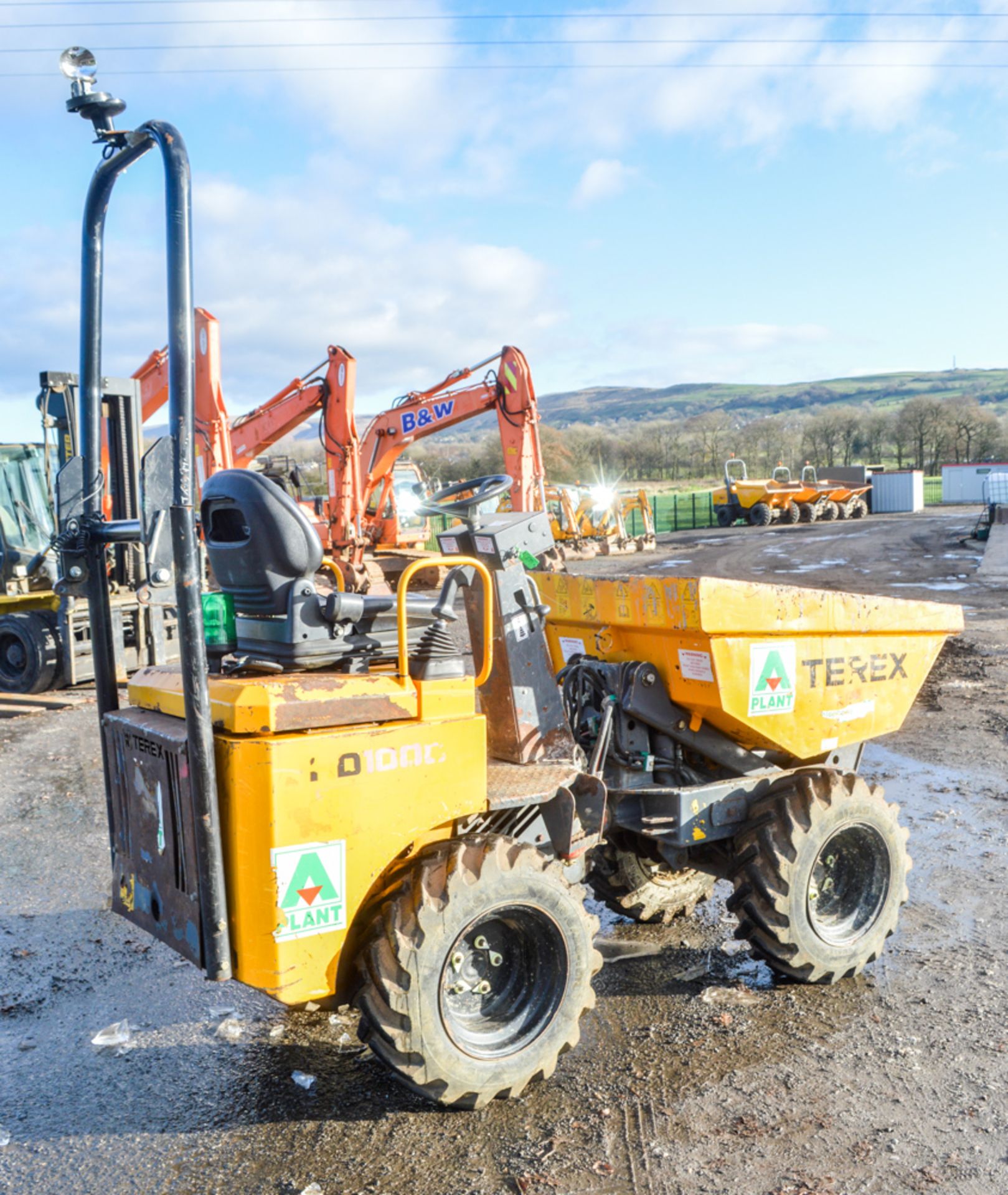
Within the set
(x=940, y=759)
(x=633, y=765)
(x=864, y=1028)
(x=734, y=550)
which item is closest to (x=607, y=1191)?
(x=864, y=1028)

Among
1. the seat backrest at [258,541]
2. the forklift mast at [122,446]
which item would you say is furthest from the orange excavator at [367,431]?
the seat backrest at [258,541]

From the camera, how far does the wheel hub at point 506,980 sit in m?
3.29

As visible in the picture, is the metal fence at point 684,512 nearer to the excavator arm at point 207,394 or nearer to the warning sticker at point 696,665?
the excavator arm at point 207,394

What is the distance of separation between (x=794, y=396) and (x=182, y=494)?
179m

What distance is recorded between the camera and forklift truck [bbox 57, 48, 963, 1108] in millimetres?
2855

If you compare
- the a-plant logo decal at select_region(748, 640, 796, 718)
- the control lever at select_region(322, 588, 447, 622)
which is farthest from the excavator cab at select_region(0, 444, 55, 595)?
the a-plant logo decal at select_region(748, 640, 796, 718)

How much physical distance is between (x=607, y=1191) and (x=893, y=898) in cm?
192

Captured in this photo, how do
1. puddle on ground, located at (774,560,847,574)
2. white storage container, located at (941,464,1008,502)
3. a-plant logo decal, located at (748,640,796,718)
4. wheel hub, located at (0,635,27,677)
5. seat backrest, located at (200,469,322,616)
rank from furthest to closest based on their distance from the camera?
white storage container, located at (941,464,1008,502), puddle on ground, located at (774,560,847,574), wheel hub, located at (0,635,27,677), a-plant logo decal, located at (748,640,796,718), seat backrest, located at (200,469,322,616)

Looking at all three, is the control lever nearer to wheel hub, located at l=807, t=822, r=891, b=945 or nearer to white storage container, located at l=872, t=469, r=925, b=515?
wheel hub, located at l=807, t=822, r=891, b=945

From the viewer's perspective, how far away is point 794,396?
172m

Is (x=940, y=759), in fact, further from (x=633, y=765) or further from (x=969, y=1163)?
(x=969, y=1163)

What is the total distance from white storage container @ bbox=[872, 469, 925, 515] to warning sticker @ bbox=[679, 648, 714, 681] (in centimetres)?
3728

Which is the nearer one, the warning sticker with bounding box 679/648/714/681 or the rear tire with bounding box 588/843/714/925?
the warning sticker with bounding box 679/648/714/681

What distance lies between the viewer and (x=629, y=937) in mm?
4621
